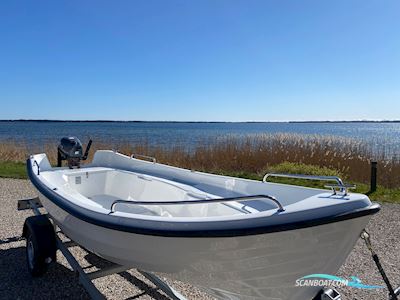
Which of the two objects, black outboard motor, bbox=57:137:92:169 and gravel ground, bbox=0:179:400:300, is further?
black outboard motor, bbox=57:137:92:169

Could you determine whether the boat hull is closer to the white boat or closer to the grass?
the white boat

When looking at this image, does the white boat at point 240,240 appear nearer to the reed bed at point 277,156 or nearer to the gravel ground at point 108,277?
the gravel ground at point 108,277

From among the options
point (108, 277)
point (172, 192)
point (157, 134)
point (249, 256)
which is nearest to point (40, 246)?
point (108, 277)

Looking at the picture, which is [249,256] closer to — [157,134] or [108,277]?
[108,277]

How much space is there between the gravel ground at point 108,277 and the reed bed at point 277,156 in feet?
13.2

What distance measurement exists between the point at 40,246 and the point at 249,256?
6.99ft

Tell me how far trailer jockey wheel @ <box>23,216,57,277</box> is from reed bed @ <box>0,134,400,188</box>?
5.88 m

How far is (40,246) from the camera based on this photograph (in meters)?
3.24

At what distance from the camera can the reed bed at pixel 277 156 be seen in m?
8.63

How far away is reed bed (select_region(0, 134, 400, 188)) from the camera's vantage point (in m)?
8.63

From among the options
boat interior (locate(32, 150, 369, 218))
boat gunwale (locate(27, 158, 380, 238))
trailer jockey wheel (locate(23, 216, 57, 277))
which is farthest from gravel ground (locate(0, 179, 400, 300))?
boat gunwale (locate(27, 158, 380, 238))

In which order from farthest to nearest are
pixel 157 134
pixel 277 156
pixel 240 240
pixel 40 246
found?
1. pixel 157 134
2. pixel 277 156
3. pixel 40 246
4. pixel 240 240

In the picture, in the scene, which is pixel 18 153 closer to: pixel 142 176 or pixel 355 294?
pixel 142 176

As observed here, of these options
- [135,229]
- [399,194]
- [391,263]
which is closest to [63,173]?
[135,229]
